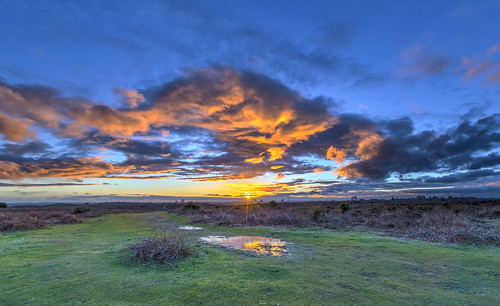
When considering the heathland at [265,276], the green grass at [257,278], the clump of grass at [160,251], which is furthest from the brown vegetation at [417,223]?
the clump of grass at [160,251]

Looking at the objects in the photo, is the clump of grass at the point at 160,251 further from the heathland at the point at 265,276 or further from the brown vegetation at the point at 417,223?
the brown vegetation at the point at 417,223

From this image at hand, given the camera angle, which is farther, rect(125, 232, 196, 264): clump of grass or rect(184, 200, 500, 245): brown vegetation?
rect(184, 200, 500, 245): brown vegetation

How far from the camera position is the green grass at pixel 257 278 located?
5660 millimetres

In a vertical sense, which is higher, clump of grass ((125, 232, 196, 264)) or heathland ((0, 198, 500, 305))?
clump of grass ((125, 232, 196, 264))

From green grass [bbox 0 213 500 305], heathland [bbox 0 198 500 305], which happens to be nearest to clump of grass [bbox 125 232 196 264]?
heathland [bbox 0 198 500 305]

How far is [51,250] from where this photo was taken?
36.8 feet

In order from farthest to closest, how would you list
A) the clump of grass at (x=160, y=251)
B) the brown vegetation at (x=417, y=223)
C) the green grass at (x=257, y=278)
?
the brown vegetation at (x=417, y=223) < the clump of grass at (x=160, y=251) < the green grass at (x=257, y=278)

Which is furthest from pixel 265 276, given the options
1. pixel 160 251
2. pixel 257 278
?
pixel 160 251

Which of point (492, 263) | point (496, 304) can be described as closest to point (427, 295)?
point (496, 304)

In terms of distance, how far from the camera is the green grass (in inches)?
223

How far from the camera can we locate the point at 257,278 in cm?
700

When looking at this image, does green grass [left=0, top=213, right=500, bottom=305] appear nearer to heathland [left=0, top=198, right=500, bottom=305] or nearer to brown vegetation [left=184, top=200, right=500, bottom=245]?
heathland [left=0, top=198, right=500, bottom=305]

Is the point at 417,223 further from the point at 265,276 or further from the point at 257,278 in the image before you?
the point at 257,278

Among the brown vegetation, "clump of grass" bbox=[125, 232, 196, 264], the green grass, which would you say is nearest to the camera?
the green grass
